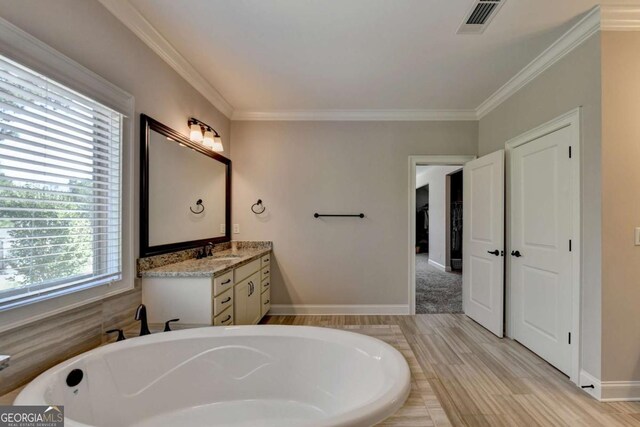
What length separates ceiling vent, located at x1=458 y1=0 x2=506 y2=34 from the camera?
5.55 ft

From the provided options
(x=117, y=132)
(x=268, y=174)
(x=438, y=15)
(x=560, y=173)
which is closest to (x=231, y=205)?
(x=268, y=174)

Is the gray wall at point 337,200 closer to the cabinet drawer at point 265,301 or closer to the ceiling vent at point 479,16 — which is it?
the cabinet drawer at point 265,301

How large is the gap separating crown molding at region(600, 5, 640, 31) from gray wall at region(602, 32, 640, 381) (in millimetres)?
38

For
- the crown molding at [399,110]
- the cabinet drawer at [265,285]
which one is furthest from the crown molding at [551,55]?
the cabinet drawer at [265,285]

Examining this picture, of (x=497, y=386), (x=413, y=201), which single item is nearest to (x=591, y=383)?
(x=497, y=386)

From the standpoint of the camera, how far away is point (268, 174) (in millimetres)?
3422

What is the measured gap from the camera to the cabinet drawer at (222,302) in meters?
1.94

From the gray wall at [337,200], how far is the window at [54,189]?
181 centimetres

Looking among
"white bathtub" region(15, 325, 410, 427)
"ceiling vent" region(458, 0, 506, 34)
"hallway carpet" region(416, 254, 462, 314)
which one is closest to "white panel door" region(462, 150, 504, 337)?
"hallway carpet" region(416, 254, 462, 314)

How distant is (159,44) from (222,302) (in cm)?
197

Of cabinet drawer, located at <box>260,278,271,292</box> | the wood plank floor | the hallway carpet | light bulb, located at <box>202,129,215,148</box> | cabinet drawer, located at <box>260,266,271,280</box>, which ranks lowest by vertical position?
the hallway carpet

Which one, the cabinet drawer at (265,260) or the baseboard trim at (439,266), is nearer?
the cabinet drawer at (265,260)

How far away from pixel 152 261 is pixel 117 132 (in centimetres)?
89

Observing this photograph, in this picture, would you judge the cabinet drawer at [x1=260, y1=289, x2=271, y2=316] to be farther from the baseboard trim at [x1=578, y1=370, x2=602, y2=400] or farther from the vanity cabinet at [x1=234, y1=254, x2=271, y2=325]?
the baseboard trim at [x1=578, y1=370, x2=602, y2=400]
